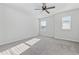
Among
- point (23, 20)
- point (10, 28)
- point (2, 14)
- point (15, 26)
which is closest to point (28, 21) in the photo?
point (23, 20)

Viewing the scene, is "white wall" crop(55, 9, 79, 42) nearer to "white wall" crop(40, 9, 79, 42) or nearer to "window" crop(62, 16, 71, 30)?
"white wall" crop(40, 9, 79, 42)

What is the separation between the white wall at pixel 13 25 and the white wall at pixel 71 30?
8.99ft

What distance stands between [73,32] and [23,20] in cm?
419

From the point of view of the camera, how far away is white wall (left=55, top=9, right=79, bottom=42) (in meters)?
4.75

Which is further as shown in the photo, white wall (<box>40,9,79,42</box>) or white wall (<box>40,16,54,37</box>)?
white wall (<box>40,16,54,37</box>)

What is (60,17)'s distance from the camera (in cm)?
577

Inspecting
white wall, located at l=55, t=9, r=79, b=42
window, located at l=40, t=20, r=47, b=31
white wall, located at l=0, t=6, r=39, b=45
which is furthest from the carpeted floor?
window, located at l=40, t=20, r=47, b=31

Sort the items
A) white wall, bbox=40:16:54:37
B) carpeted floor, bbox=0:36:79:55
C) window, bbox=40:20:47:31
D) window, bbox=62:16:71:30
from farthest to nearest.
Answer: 1. window, bbox=40:20:47:31
2. white wall, bbox=40:16:54:37
3. window, bbox=62:16:71:30
4. carpeted floor, bbox=0:36:79:55

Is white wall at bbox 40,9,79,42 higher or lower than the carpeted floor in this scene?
higher

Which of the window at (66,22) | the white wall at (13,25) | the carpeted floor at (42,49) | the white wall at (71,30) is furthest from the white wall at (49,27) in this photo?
the carpeted floor at (42,49)

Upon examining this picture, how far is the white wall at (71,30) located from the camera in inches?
187

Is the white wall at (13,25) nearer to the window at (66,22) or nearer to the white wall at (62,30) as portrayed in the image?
the white wall at (62,30)

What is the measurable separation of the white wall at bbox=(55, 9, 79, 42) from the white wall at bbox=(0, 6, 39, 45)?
274cm

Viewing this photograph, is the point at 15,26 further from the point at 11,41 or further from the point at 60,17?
the point at 60,17
